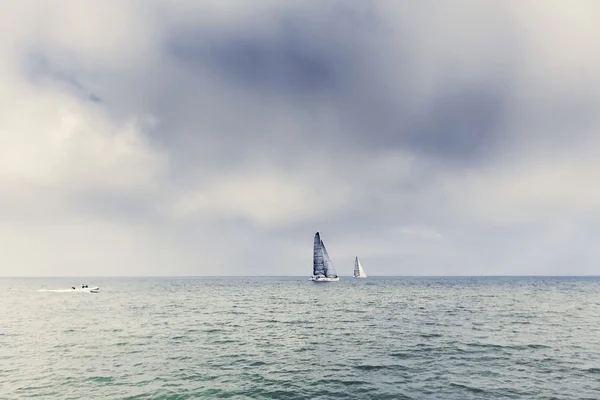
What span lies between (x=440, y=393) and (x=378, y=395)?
164 inches

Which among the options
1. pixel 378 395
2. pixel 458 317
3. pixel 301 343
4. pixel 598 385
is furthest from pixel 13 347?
pixel 458 317

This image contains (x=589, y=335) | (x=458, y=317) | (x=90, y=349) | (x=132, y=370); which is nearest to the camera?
(x=132, y=370)

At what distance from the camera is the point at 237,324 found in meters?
56.5

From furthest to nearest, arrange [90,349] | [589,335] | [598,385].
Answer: [589,335] < [90,349] < [598,385]

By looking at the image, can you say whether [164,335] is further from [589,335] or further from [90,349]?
[589,335]

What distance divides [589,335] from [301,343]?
36.2 m

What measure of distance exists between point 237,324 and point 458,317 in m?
36.9

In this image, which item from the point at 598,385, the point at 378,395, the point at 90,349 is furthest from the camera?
the point at 90,349

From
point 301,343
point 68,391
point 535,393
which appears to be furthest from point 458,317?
point 68,391

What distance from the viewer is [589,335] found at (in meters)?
46.2

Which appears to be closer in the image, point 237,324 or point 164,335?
point 164,335

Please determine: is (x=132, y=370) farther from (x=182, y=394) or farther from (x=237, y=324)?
(x=237, y=324)

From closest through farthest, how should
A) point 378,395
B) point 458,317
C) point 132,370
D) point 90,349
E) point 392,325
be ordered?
point 378,395, point 132,370, point 90,349, point 392,325, point 458,317

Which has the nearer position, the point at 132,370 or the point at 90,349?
the point at 132,370
